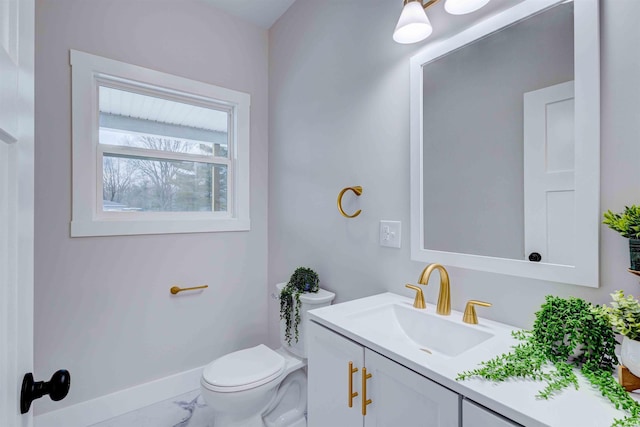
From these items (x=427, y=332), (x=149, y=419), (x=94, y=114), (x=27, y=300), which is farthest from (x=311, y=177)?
(x=149, y=419)

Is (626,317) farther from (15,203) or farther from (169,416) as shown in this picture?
(169,416)

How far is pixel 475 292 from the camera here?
Result: 1.18 meters

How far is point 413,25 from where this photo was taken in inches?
49.1

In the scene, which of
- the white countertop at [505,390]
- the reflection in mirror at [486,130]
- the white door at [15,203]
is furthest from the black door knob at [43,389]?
the reflection in mirror at [486,130]

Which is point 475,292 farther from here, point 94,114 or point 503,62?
point 94,114

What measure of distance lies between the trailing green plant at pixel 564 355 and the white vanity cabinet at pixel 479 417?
0.06 m

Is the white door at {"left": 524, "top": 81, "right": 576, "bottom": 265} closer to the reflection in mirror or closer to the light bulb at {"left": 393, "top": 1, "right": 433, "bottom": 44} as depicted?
the reflection in mirror

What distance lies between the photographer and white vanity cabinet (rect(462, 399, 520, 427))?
659 millimetres

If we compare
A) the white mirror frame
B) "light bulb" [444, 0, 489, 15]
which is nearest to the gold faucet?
the white mirror frame

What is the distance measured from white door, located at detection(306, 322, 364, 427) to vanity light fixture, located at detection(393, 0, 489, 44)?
3.95 ft

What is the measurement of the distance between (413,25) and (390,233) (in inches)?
34.4

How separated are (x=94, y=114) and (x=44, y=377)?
1515mm

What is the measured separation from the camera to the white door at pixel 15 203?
502 mm

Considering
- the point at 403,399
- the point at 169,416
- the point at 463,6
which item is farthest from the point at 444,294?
the point at 169,416
